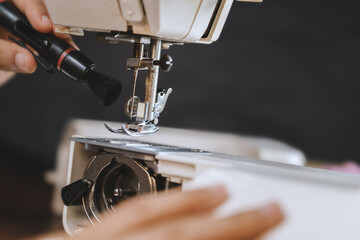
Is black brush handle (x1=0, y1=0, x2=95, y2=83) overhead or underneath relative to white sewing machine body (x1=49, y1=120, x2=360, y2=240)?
overhead

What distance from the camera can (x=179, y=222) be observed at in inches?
25.1

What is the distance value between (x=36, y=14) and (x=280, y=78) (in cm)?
198

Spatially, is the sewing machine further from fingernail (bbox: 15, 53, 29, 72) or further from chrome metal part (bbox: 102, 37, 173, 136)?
fingernail (bbox: 15, 53, 29, 72)

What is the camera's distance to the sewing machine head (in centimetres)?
116

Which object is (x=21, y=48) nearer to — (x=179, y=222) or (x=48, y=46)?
(x=48, y=46)

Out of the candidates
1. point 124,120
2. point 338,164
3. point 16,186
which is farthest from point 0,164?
point 338,164

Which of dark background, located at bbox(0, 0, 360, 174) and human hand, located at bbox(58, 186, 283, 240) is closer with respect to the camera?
human hand, located at bbox(58, 186, 283, 240)

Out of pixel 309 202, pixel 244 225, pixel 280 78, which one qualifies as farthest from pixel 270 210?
pixel 280 78

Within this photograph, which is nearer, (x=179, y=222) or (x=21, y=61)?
(x=179, y=222)

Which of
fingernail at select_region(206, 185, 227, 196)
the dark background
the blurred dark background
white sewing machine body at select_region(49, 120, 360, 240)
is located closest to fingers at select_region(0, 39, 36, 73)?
white sewing machine body at select_region(49, 120, 360, 240)

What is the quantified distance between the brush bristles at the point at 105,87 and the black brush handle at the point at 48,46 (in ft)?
0.14

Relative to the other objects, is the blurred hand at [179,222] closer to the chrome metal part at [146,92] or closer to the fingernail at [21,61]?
the chrome metal part at [146,92]

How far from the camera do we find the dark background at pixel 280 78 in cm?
308

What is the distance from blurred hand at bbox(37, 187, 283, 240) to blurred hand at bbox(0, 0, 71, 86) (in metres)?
0.75
